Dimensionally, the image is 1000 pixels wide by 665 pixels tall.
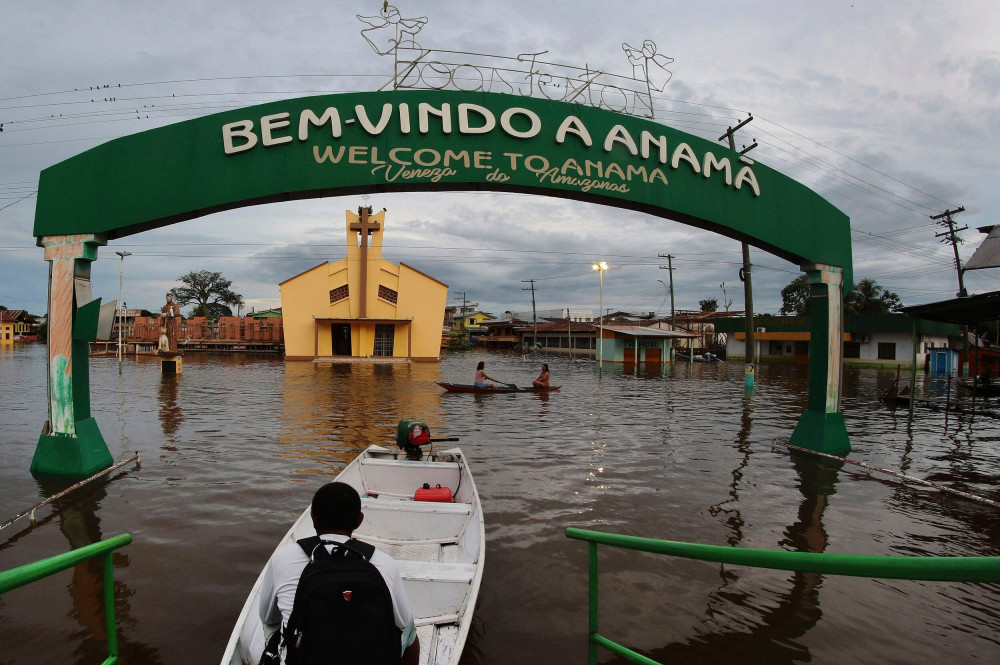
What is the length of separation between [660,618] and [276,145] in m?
8.11

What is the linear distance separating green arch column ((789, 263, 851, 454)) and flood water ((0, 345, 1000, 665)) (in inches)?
22.8

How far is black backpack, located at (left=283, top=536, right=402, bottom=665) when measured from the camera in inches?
95.1

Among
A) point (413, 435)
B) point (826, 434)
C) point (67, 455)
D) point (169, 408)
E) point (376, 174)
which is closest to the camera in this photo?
point (67, 455)

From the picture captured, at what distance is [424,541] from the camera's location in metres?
5.97

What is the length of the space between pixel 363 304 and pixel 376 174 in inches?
1325

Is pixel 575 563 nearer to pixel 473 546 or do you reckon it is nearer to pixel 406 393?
pixel 473 546

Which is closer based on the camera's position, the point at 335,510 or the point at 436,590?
the point at 335,510

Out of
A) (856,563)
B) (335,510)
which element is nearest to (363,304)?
(335,510)

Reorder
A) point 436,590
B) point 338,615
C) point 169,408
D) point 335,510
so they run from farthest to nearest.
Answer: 1. point 169,408
2. point 436,590
3. point 335,510
4. point 338,615

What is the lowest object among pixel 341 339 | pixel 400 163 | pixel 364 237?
pixel 341 339

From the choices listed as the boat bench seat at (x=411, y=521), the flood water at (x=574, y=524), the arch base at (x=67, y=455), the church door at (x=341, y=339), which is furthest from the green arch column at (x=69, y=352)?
the church door at (x=341, y=339)

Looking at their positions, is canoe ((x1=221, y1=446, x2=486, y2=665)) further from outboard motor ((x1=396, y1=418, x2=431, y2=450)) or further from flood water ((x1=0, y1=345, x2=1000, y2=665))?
flood water ((x1=0, y1=345, x2=1000, y2=665))

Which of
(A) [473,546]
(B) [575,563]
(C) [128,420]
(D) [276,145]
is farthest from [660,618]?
(C) [128,420]

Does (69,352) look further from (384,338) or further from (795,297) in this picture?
Result: (795,297)
